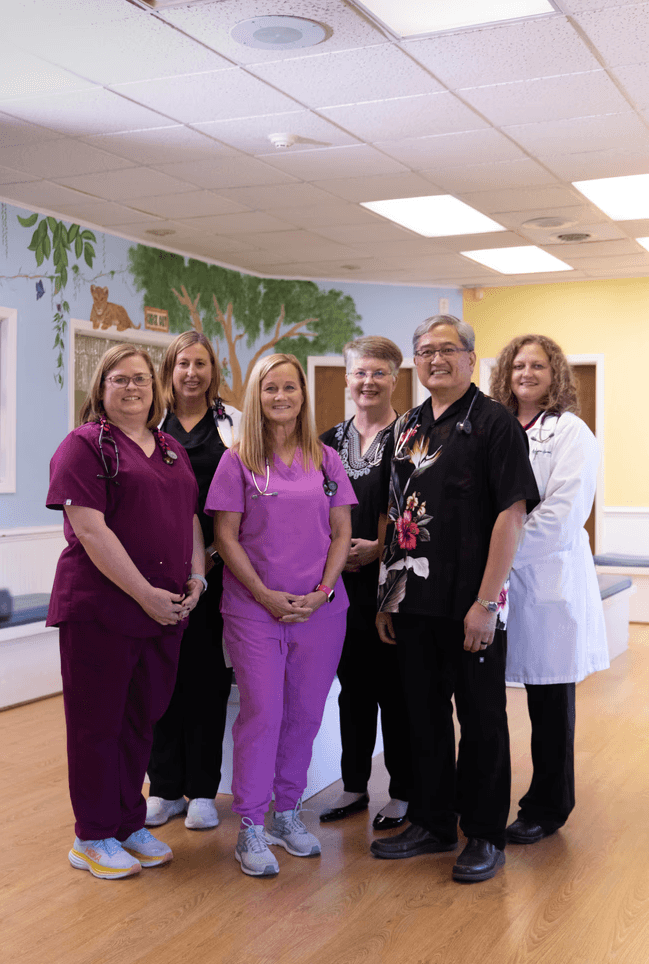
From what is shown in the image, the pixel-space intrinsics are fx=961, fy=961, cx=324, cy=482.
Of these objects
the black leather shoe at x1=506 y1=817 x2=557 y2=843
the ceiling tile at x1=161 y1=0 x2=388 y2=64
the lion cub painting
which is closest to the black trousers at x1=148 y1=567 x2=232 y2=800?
the black leather shoe at x1=506 y1=817 x2=557 y2=843

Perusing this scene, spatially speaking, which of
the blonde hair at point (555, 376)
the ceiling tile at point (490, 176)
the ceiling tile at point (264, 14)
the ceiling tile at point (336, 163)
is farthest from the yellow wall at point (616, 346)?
the blonde hair at point (555, 376)

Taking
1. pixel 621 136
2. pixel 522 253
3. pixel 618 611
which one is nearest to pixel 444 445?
pixel 621 136

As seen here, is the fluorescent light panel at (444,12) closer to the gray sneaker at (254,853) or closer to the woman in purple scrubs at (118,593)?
the woman in purple scrubs at (118,593)

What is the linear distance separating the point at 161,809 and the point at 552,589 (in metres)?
1.48

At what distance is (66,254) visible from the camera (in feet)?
20.5

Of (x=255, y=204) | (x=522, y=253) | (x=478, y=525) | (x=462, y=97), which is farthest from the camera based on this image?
(x=522, y=253)

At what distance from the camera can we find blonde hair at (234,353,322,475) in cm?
285

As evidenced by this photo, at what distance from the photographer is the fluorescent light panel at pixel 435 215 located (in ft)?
19.4

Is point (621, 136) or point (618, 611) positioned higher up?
point (621, 136)

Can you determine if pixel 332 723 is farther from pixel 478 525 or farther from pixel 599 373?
pixel 599 373

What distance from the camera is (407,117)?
436 centimetres

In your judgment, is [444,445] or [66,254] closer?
[444,445]

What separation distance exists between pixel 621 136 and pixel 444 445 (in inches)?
104

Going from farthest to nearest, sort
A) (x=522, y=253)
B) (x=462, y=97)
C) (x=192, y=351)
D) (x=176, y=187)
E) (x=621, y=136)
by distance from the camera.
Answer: (x=522, y=253) → (x=176, y=187) → (x=621, y=136) → (x=462, y=97) → (x=192, y=351)
